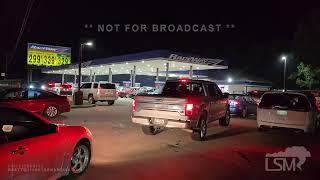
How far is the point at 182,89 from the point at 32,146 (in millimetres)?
8890

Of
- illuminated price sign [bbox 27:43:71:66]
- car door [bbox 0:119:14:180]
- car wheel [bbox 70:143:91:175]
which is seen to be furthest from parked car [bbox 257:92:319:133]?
illuminated price sign [bbox 27:43:71:66]

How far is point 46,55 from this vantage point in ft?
224

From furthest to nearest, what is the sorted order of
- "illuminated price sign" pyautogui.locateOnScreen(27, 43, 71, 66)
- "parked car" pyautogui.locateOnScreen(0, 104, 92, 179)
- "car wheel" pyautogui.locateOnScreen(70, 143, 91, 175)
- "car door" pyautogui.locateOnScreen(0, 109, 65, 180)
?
"illuminated price sign" pyautogui.locateOnScreen(27, 43, 71, 66)
"car wheel" pyautogui.locateOnScreen(70, 143, 91, 175)
"car door" pyautogui.locateOnScreen(0, 109, 65, 180)
"parked car" pyautogui.locateOnScreen(0, 104, 92, 179)

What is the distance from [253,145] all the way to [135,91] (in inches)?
1422

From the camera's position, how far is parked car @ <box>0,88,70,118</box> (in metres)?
15.1

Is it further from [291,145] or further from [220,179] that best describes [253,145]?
[220,179]

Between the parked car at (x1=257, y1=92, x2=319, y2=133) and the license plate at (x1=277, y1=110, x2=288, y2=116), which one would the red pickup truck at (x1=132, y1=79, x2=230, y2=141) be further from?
the license plate at (x1=277, y1=110, x2=288, y2=116)

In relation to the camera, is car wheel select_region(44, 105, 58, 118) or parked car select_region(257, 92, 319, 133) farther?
car wheel select_region(44, 105, 58, 118)

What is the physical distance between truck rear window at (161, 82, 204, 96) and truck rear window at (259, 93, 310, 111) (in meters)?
2.68

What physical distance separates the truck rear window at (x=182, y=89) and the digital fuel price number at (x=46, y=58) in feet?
186

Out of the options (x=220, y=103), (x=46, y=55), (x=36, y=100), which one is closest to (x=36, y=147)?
(x=220, y=103)

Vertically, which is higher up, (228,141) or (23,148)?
(23,148)

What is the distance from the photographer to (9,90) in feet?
49.2

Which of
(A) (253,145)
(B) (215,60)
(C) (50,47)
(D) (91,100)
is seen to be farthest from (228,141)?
(C) (50,47)
